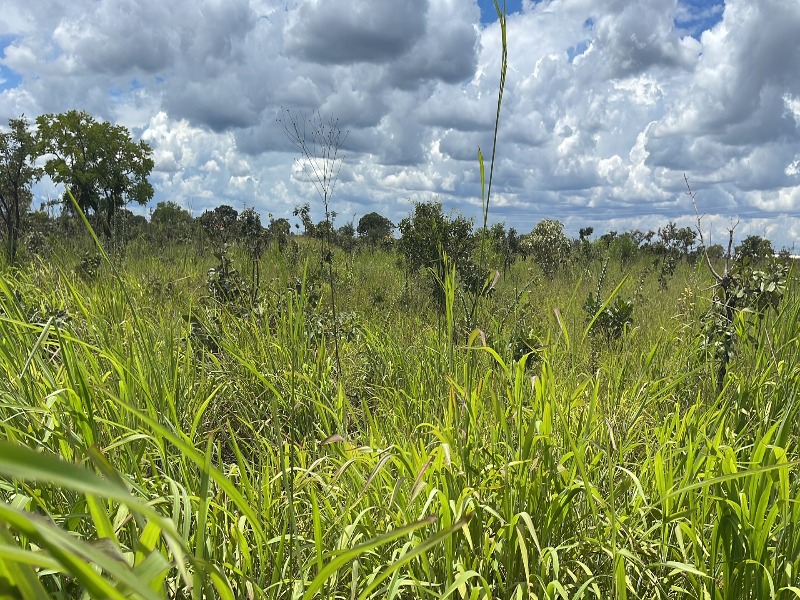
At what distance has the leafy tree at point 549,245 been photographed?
1072 cm

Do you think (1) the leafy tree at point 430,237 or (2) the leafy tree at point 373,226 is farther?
(2) the leafy tree at point 373,226

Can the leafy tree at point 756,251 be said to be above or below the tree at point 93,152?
below

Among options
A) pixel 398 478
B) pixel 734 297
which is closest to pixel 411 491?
pixel 398 478

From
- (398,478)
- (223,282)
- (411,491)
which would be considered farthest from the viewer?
(223,282)

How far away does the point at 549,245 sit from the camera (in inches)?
434

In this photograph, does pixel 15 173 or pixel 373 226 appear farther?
pixel 373 226

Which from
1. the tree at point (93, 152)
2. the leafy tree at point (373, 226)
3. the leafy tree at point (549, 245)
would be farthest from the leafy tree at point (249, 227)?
the tree at point (93, 152)

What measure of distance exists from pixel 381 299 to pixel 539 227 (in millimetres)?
6783

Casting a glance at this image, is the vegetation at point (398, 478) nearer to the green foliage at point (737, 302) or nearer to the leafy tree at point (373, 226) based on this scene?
the green foliage at point (737, 302)

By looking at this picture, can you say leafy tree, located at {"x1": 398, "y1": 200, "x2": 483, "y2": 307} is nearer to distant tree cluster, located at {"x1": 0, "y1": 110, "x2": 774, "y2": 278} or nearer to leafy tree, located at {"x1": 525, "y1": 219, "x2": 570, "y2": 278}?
distant tree cluster, located at {"x1": 0, "y1": 110, "x2": 774, "y2": 278}

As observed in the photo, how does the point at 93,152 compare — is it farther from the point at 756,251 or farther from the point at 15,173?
the point at 756,251

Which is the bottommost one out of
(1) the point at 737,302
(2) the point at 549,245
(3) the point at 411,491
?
(3) the point at 411,491

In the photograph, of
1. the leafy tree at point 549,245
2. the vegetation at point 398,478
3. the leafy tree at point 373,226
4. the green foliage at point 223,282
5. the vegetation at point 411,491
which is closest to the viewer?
the vegetation at point 398,478

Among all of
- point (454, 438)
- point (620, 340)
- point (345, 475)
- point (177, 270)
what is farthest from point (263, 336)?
point (177, 270)
